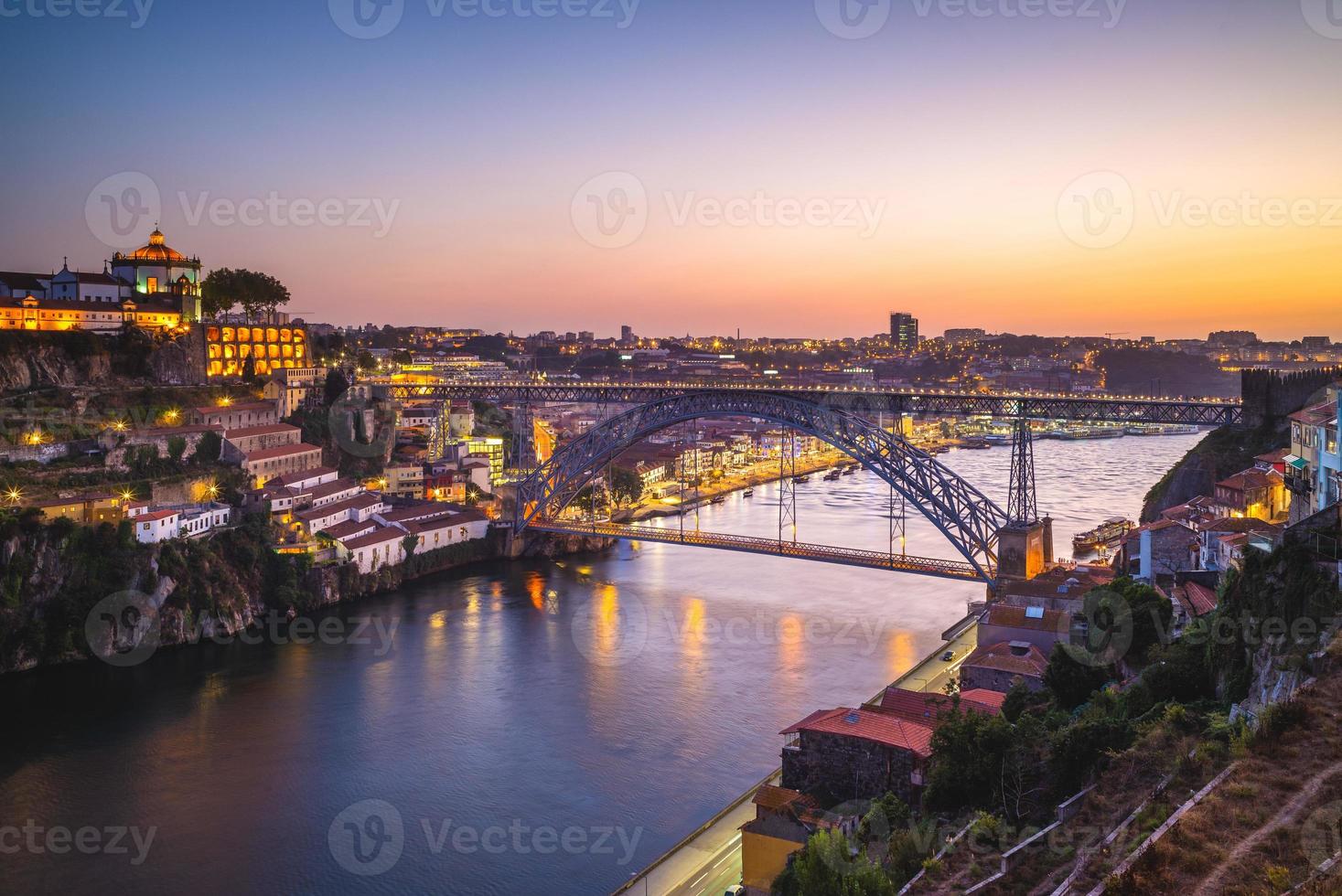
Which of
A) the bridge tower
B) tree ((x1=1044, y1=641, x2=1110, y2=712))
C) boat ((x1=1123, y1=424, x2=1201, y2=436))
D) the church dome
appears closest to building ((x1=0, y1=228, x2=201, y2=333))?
the church dome

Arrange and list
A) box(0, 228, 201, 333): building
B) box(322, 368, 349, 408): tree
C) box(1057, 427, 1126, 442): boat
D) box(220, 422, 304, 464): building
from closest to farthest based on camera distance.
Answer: box(220, 422, 304, 464): building, box(0, 228, 201, 333): building, box(322, 368, 349, 408): tree, box(1057, 427, 1126, 442): boat

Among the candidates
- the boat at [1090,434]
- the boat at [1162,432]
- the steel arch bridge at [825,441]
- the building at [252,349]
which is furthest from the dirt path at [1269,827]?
the boat at [1162,432]

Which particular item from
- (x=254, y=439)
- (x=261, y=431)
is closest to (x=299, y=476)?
(x=254, y=439)

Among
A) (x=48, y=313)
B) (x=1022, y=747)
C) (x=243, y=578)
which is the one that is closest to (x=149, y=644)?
(x=243, y=578)

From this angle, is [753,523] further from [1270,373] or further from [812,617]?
[1270,373]

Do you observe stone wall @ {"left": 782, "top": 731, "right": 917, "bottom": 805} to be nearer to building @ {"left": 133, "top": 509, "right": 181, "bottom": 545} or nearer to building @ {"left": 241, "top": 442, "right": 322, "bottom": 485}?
building @ {"left": 133, "top": 509, "right": 181, "bottom": 545}

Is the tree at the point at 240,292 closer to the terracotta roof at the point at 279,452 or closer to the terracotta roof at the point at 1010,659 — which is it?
the terracotta roof at the point at 279,452
